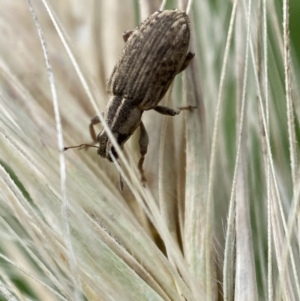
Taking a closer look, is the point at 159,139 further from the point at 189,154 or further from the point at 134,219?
the point at 134,219

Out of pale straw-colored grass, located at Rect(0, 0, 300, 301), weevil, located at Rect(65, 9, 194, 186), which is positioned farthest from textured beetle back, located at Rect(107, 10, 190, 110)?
pale straw-colored grass, located at Rect(0, 0, 300, 301)

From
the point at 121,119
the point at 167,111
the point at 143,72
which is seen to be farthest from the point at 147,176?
the point at 143,72

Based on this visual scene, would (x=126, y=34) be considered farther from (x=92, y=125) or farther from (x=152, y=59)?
(x=92, y=125)

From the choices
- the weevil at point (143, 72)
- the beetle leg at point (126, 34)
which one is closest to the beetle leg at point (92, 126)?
the weevil at point (143, 72)

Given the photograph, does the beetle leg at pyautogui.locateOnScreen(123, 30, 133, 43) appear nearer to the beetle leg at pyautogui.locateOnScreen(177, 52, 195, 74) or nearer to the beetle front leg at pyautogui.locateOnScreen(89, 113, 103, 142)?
the beetle leg at pyautogui.locateOnScreen(177, 52, 195, 74)

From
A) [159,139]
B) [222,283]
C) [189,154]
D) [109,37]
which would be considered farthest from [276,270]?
[109,37]

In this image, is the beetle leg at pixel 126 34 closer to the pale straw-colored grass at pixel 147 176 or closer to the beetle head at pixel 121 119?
the pale straw-colored grass at pixel 147 176
